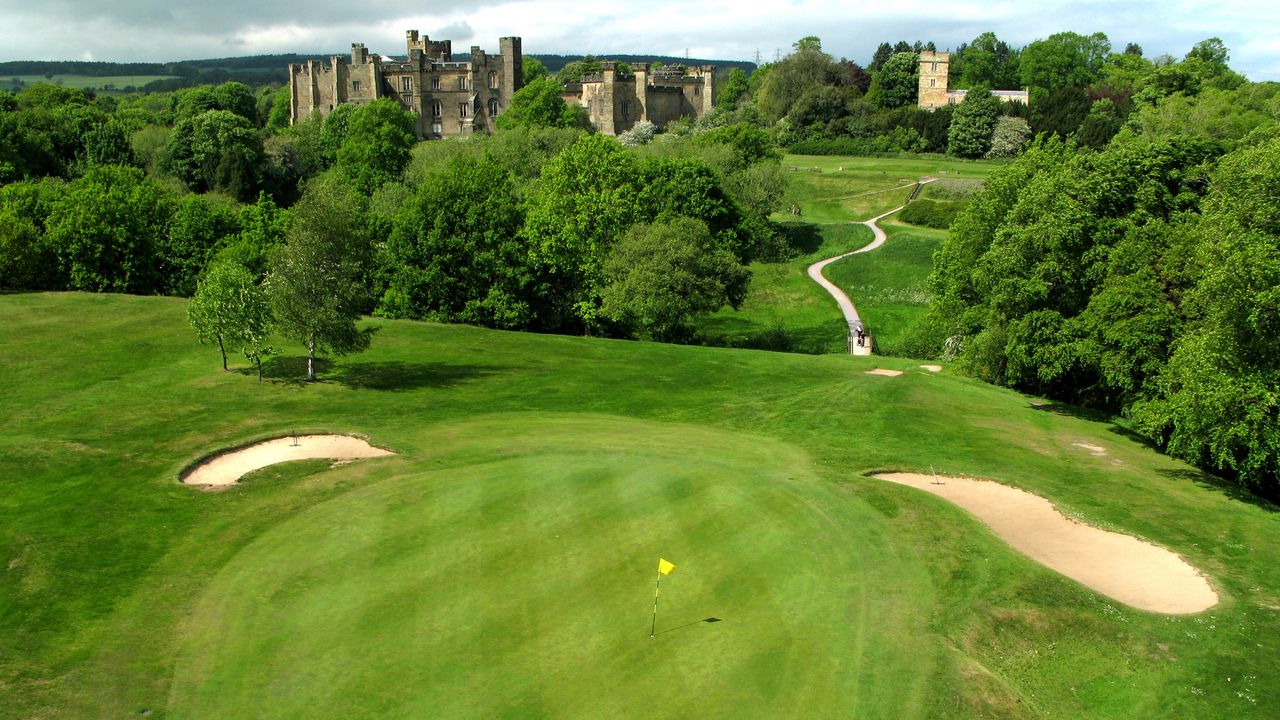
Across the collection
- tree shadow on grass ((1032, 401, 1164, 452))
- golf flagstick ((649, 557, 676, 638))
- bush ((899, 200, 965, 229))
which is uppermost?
bush ((899, 200, 965, 229))

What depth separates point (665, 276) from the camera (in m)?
59.4

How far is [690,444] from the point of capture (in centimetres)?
3503

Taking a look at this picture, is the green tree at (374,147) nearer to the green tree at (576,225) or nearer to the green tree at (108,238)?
the green tree at (108,238)

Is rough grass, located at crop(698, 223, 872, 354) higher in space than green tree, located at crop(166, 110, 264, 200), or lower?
lower

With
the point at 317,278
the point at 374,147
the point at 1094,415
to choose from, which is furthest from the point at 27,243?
the point at 374,147

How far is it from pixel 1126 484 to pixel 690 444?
49.9 ft

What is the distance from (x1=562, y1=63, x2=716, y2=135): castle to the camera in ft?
567

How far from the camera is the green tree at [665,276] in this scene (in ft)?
196

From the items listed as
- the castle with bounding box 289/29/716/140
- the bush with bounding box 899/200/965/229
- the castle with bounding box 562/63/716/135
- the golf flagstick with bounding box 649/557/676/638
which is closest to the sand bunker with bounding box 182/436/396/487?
the golf flagstick with bounding box 649/557/676/638

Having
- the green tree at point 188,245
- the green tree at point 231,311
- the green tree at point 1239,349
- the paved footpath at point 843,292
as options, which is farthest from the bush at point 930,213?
the green tree at point 231,311

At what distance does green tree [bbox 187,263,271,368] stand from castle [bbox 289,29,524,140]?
127068mm

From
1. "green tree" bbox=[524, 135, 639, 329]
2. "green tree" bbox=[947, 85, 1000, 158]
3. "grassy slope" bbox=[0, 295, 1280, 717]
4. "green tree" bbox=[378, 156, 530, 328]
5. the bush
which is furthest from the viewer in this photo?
"green tree" bbox=[947, 85, 1000, 158]

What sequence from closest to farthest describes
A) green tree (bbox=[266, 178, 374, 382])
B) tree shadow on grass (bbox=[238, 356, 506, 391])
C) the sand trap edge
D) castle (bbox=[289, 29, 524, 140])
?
1. the sand trap edge
2. green tree (bbox=[266, 178, 374, 382])
3. tree shadow on grass (bbox=[238, 356, 506, 391])
4. castle (bbox=[289, 29, 524, 140])

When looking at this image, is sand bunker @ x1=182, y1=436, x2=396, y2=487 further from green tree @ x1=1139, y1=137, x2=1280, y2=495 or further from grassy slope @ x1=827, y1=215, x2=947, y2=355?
grassy slope @ x1=827, y1=215, x2=947, y2=355
